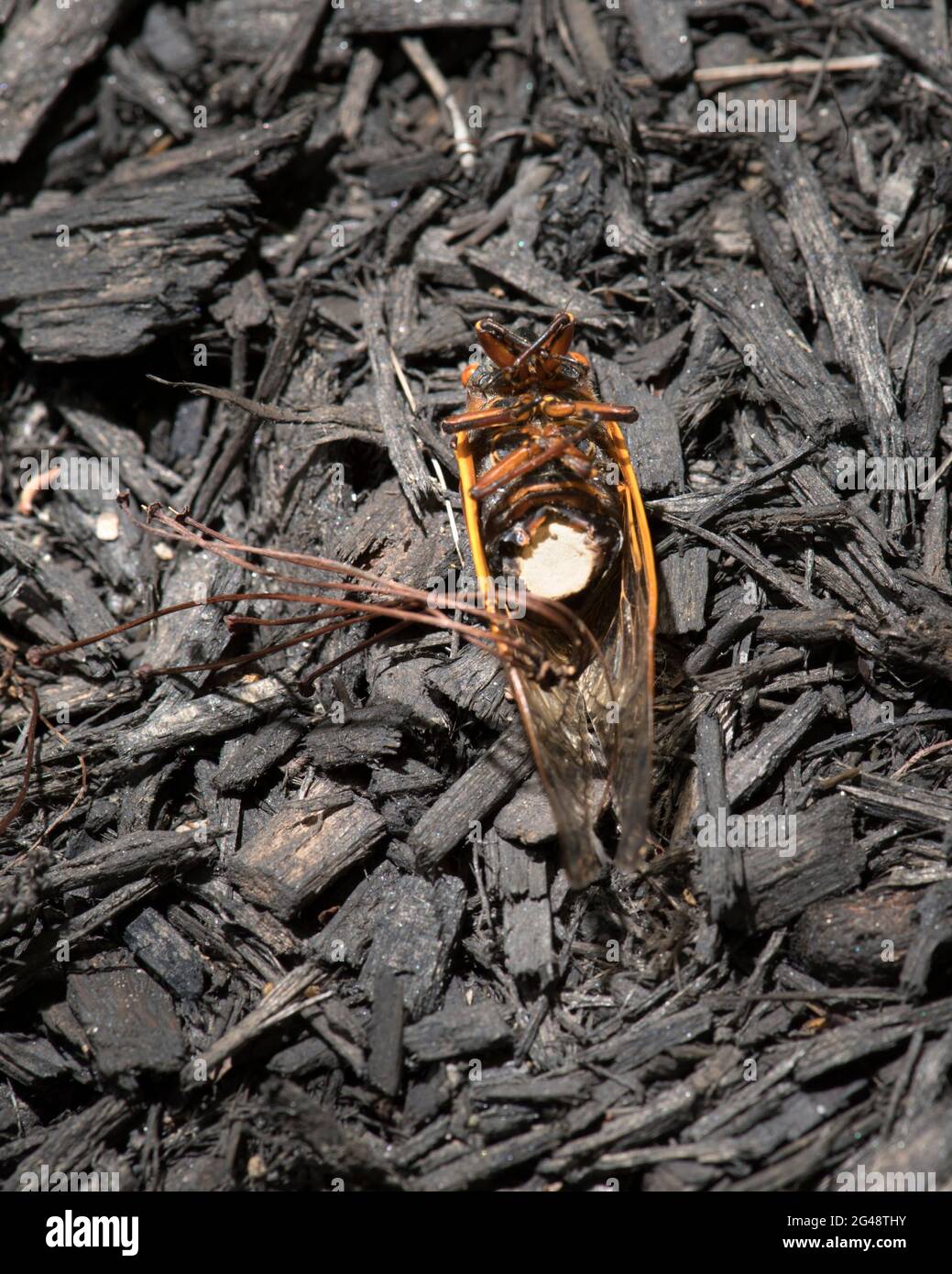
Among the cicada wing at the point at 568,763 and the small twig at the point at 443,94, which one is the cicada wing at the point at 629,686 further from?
the small twig at the point at 443,94

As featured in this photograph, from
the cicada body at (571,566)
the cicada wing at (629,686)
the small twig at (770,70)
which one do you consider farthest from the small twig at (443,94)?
the cicada wing at (629,686)

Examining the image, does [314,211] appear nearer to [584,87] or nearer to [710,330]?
[584,87]

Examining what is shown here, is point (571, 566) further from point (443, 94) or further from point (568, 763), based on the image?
point (443, 94)

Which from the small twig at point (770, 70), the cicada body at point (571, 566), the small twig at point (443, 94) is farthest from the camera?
the small twig at point (443, 94)

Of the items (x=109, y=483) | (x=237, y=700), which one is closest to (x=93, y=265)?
(x=109, y=483)

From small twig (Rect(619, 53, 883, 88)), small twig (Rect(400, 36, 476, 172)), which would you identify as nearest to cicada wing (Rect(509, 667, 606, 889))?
small twig (Rect(400, 36, 476, 172))

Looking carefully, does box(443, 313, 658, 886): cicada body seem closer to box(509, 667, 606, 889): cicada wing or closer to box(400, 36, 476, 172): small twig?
box(509, 667, 606, 889): cicada wing

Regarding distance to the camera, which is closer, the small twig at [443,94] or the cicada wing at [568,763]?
the cicada wing at [568,763]

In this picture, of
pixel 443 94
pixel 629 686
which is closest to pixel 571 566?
pixel 629 686
